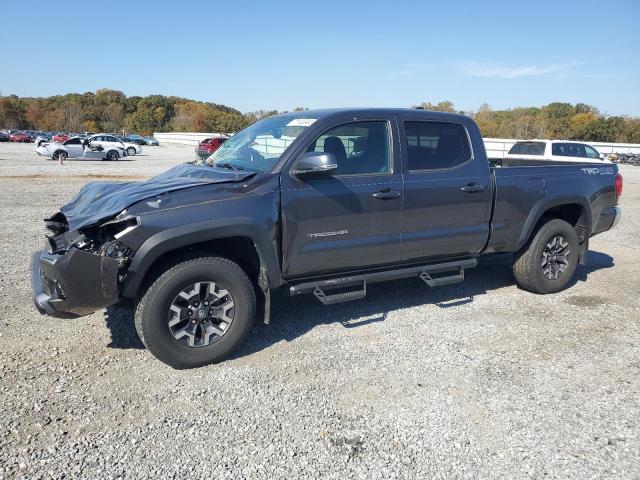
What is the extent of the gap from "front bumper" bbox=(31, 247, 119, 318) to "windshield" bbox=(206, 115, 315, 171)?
148 cm

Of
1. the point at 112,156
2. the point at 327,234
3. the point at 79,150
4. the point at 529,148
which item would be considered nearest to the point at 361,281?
the point at 327,234

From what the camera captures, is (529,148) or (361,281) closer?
(361,281)

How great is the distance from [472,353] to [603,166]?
132 inches

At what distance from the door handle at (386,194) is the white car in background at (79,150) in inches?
1091

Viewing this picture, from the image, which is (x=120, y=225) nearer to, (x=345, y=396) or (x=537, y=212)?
(x=345, y=396)

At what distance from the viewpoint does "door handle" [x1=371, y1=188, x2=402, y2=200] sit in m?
4.41

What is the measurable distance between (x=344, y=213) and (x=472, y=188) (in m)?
1.48

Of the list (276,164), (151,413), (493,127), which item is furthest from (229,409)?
(493,127)

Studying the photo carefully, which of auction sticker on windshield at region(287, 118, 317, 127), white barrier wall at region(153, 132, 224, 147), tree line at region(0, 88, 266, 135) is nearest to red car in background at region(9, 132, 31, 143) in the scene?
white barrier wall at region(153, 132, 224, 147)

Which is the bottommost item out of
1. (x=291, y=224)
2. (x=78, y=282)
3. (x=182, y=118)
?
(x=78, y=282)

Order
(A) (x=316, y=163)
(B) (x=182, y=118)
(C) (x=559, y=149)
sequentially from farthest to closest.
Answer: (B) (x=182, y=118) < (C) (x=559, y=149) < (A) (x=316, y=163)

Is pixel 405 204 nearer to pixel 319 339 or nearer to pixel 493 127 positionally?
pixel 319 339

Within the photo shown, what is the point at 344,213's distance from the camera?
4.27 m

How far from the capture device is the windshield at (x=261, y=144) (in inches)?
171
